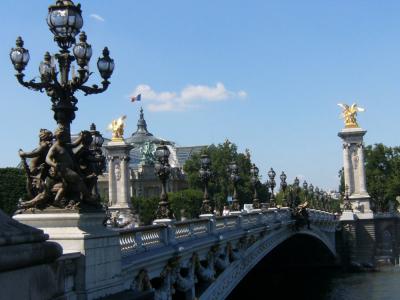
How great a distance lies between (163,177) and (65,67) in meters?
7.48

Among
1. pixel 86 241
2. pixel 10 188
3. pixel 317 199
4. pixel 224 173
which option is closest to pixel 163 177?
pixel 86 241

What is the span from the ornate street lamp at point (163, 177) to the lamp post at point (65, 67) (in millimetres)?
5751

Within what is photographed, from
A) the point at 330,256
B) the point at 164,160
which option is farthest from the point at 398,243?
the point at 164,160

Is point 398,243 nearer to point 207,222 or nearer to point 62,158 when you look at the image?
point 207,222

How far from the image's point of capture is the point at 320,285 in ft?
158

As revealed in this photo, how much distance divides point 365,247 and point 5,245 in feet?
204

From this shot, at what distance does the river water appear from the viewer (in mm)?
41250

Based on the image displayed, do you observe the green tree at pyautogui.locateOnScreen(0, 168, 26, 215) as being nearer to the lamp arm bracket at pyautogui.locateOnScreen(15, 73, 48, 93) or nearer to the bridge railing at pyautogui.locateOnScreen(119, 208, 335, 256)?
the bridge railing at pyautogui.locateOnScreen(119, 208, 335, 256)

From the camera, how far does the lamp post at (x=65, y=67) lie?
10.0 metres

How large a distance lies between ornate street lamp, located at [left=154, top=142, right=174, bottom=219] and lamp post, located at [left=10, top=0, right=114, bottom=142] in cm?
575

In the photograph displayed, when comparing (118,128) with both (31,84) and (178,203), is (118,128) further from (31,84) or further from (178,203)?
(31,84)

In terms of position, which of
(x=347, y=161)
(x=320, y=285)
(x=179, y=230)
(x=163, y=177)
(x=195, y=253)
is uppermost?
(x=347, y=161)

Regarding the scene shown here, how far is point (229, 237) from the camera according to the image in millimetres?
21906

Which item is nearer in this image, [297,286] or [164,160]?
[164,160]
